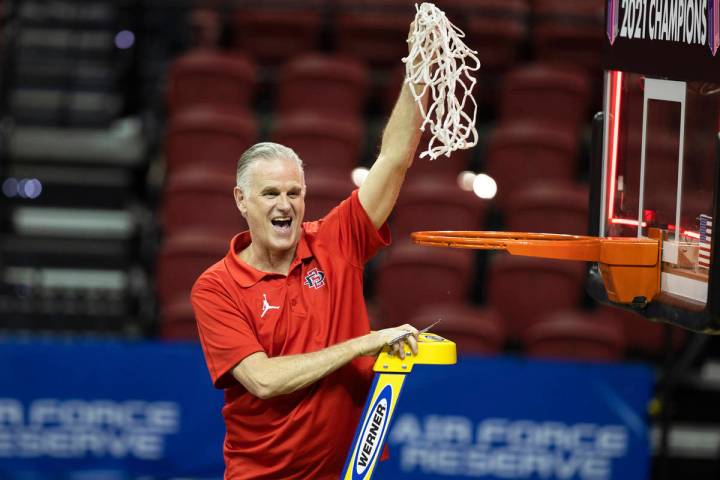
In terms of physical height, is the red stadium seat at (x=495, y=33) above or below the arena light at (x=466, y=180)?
above

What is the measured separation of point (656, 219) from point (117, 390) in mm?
3598

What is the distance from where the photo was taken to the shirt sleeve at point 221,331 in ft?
12.6

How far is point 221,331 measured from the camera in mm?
3873

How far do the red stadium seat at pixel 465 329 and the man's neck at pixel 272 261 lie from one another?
303 centimetres

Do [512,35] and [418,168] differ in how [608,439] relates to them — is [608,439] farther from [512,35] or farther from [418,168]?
[512,35]

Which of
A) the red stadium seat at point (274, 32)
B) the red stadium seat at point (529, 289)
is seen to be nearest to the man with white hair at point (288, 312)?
the red stadium seat at point (529, 289)

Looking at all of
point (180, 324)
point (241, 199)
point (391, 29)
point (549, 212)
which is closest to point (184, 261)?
point (180, 324)

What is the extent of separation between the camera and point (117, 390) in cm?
666

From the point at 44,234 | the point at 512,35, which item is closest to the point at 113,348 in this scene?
the point at 44,234

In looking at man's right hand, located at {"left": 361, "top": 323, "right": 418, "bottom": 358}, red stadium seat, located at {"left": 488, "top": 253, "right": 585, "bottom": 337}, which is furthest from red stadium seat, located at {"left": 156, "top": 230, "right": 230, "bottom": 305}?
man's right hand, located at {"left": 361, "top": 323, "right": 418, "bottom": 358}

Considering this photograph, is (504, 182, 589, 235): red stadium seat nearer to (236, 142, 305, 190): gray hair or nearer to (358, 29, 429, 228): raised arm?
(358, 29, 429, 228): raised arm

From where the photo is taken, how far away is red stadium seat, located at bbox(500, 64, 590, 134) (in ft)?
29.7

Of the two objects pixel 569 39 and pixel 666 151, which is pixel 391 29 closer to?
pixel 569 39

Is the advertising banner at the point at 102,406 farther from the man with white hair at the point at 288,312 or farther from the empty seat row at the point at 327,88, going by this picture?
the empty seat row at the point at 327,88
